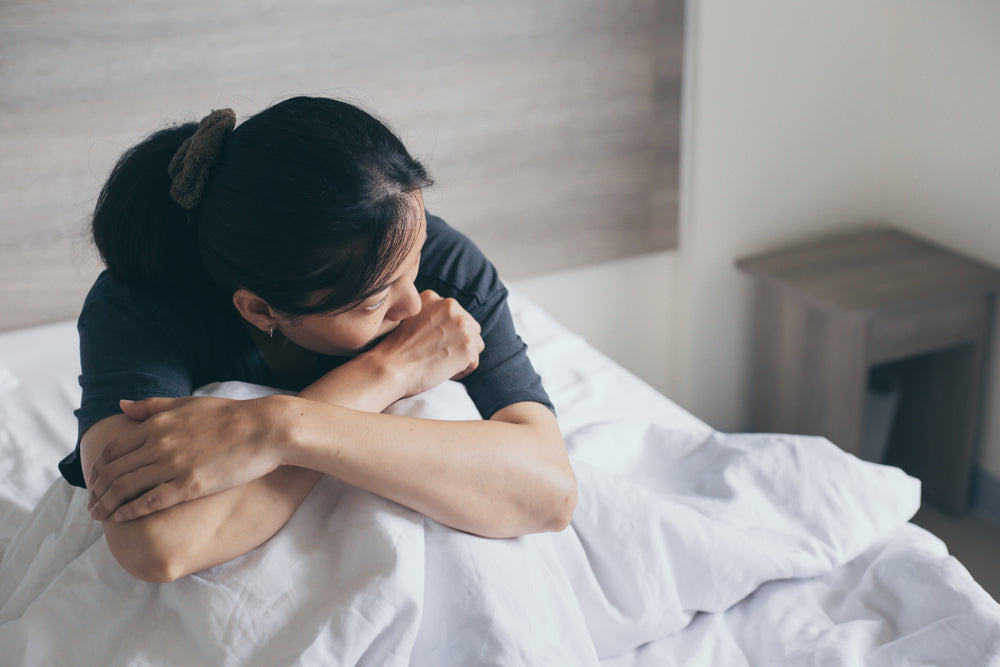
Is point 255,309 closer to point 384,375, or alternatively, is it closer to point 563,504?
point 384,375

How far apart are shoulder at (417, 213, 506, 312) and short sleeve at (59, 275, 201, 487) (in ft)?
0.97

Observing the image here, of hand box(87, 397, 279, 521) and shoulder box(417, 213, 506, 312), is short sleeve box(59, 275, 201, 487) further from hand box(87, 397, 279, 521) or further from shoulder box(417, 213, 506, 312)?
shoulder box(417, 213, 506, 312)

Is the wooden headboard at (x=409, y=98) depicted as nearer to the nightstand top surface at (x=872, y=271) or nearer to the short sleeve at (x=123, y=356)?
the nightstand top surface at (x=872, y=271)

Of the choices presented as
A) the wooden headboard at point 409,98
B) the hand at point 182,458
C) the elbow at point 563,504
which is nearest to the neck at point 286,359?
the hand at point 182,458

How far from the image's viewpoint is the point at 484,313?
1.12m

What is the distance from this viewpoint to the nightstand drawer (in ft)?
6.10

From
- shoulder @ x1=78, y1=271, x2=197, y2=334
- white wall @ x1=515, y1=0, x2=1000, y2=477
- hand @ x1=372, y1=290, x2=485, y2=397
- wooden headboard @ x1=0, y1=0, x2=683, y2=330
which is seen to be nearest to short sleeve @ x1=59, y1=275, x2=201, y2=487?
shoulder @ x1=78, y1=271, x2=197, y2=334

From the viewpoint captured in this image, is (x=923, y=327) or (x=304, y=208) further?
(x=923, y=327)

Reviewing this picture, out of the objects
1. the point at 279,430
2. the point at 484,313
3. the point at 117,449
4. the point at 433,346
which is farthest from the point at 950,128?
the point at 117,449

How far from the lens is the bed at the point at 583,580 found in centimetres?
80

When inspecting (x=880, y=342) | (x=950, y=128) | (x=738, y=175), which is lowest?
(x=880, y=342)

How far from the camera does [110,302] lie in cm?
100

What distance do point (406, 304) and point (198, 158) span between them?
25cm

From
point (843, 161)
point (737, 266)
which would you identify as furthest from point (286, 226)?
point (843, 161)
